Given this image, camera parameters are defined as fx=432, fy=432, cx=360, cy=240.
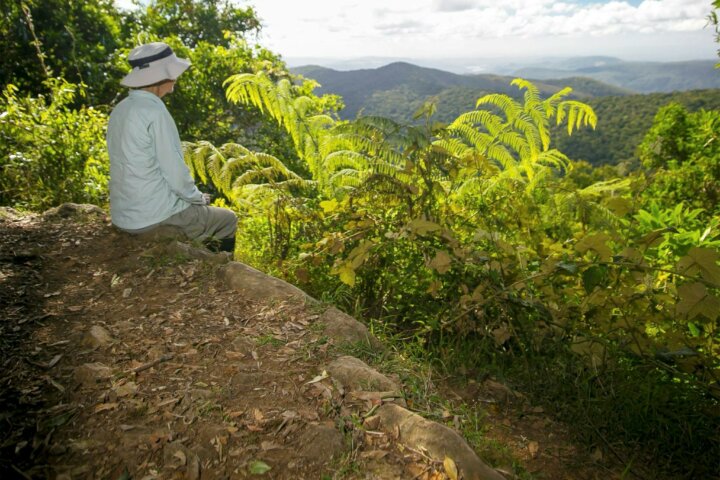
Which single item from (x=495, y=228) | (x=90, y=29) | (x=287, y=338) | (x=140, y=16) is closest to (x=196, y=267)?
(x=287, y=338)

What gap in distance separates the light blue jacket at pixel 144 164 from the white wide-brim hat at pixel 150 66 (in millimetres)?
94

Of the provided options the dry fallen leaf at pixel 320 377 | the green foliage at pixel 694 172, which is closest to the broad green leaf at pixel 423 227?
the dry fallen leaf at pixel 320 377

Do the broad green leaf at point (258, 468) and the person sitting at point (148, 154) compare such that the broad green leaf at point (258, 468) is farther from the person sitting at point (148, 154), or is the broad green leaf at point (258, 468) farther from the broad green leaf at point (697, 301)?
the person sitting at point (148, 154)

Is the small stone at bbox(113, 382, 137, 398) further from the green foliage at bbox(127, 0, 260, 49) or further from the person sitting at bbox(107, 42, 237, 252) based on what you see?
the green foliage at bbox(127, 0, 260, 49)

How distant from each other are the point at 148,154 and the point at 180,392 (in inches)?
83.4

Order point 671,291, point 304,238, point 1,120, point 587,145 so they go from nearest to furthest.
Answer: point 671,291, point 304,238, point 1,120, point 587,145

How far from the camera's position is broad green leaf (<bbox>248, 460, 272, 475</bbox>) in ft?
5.24

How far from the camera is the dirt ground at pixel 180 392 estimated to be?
5.42ft

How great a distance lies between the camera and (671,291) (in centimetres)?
281

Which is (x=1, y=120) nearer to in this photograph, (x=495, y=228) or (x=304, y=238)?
(x=304, y=238)

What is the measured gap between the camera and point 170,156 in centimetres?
335

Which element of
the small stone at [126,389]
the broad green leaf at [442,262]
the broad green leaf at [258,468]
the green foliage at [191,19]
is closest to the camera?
the broad green leaf at [258,468]

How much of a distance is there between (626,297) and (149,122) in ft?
11.4

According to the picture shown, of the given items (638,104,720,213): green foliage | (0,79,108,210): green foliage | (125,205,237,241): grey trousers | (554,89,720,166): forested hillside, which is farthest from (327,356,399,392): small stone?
(554,89,720,166): forested hillside
